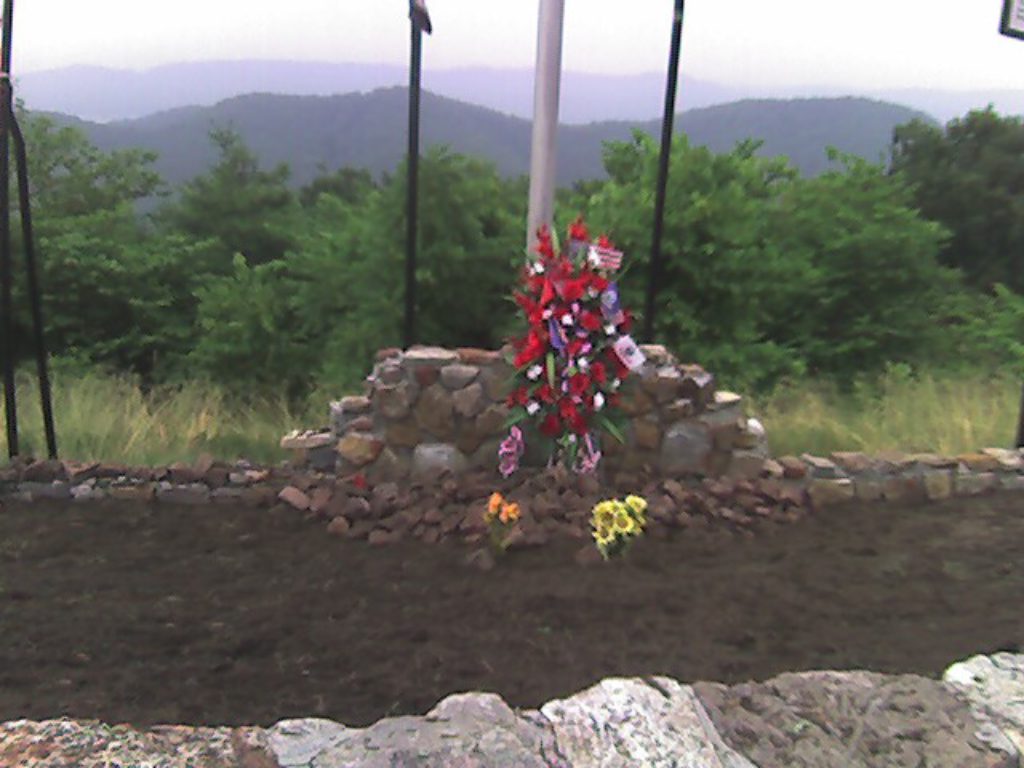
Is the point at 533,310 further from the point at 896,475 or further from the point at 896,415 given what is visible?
the point at 896,415

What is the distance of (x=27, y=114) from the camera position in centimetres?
1098

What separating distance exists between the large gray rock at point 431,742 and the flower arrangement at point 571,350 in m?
2.23

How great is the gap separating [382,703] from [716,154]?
528 cm

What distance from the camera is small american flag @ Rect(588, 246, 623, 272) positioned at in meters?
4.36

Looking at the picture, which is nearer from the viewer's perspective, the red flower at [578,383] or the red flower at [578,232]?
the red flower at [578,383]

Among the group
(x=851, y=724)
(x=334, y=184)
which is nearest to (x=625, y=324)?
(x=851, y=724)

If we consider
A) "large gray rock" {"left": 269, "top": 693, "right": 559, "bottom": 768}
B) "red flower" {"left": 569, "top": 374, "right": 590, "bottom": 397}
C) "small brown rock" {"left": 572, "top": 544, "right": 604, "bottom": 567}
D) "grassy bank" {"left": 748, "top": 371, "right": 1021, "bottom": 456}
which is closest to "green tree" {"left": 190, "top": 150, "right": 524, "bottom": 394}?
"grassy bank" {"left": 748, "top": 371, "right": 1021, "bottom": 456}

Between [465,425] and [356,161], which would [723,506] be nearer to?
[465,425]

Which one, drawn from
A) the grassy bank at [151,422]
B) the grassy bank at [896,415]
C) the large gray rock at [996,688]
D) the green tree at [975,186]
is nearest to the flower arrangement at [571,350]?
the grassy bank at [896,415]

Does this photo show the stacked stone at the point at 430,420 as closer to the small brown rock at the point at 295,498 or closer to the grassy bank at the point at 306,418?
the small brown rock at the point at 295,498

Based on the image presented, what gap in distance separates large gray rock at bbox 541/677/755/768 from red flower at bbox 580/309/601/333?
214 cm

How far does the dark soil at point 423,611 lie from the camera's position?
2902 millimetres

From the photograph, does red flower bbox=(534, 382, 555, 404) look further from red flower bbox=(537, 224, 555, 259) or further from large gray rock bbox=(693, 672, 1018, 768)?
large gray rock bbox=(693, 672, 1018, 768)

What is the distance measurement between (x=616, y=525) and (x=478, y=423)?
1.06m
